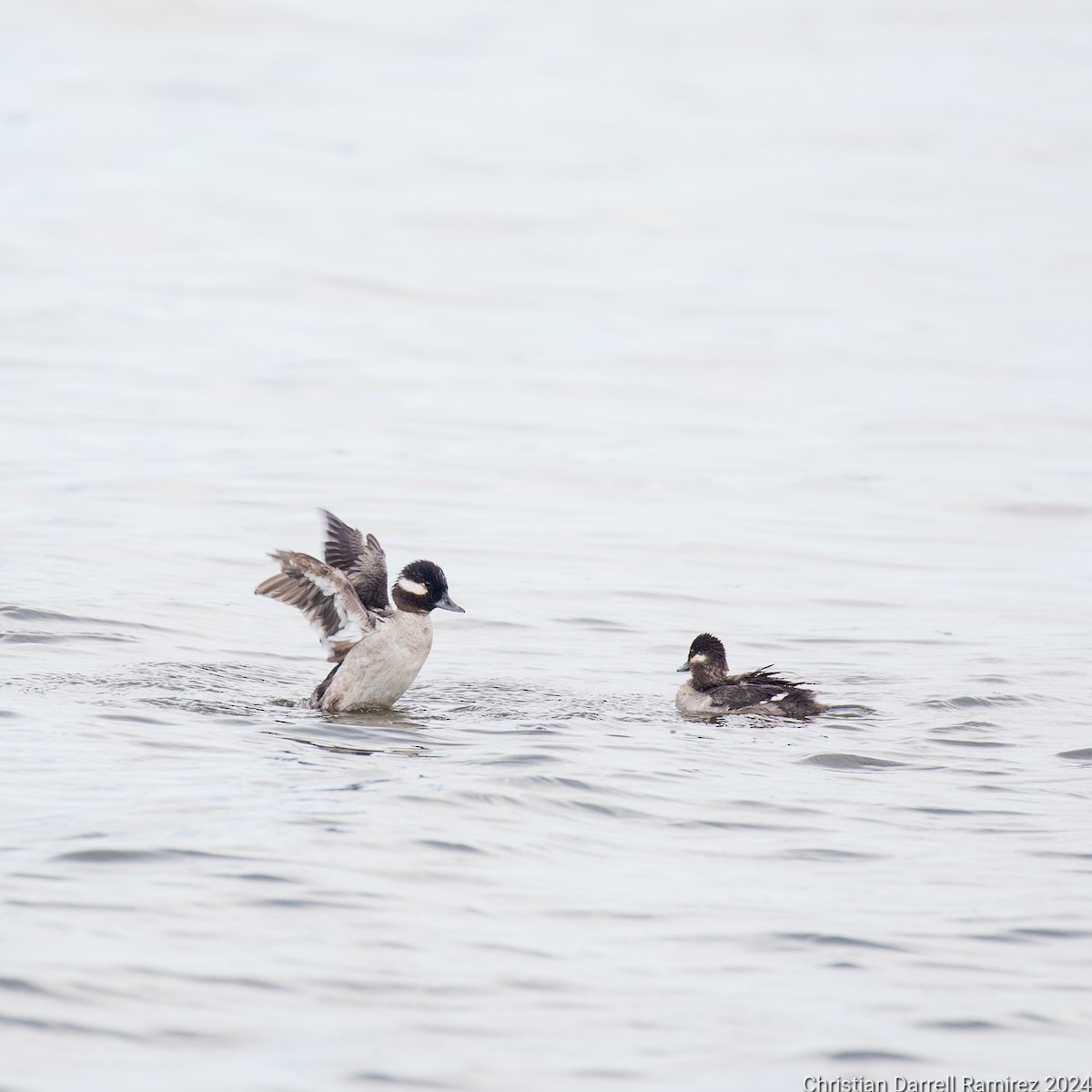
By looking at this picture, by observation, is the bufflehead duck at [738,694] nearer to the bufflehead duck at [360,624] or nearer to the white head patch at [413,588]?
the bufflehead duck at [360,624]

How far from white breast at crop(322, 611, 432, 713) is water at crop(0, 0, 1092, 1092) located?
0.34m

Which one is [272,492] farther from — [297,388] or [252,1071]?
[252,1071]

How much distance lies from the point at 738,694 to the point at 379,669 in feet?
6.82

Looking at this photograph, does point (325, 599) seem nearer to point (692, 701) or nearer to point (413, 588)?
point (413, 588)

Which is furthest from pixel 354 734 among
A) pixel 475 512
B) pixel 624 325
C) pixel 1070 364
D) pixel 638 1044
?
pixel 624 325

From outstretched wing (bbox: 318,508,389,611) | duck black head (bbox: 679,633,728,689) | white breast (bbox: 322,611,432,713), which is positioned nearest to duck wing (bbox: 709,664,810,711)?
duck black head (bbox: 679,633,728,689)

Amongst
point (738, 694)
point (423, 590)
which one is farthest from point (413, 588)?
point (738, 694)

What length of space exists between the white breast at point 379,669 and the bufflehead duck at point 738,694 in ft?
5.23

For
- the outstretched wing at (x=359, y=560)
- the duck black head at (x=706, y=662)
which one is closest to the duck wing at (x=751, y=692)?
the duck black head at (x=706, y=662)

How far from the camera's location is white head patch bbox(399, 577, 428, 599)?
11.0m

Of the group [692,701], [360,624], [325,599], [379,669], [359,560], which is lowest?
[692,701]

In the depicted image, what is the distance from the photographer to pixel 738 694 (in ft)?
35.9

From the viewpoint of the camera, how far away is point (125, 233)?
43.4 meters

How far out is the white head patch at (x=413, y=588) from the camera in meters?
11.0
